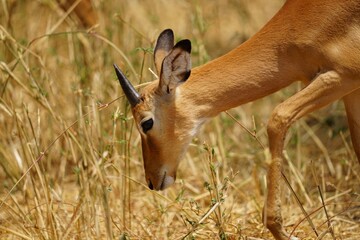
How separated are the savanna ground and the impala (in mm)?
173

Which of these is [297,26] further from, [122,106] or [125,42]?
[125,42]

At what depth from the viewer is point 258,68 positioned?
15.9ft

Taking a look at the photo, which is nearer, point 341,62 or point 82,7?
point 341,62

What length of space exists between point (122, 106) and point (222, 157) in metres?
0.82

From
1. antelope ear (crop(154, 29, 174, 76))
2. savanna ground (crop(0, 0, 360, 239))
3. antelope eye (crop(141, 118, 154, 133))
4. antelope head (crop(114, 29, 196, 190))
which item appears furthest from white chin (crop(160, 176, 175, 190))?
antelope ear (crop(154, 29, 174, 76))

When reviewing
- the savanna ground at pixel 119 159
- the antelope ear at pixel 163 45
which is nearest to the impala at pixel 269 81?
the antelope ear at pixel 163 45

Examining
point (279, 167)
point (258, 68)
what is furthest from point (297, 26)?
point (279, 167)

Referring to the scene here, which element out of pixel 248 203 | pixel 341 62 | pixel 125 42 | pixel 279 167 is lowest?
pixel 248 203

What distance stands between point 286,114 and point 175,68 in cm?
67

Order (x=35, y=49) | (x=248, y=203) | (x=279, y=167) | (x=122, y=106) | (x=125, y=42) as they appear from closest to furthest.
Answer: (x=279, y=167) < (x=248, y=203) < (x=122, y=106) < (x=35, y=49) < (x=125, y=42)

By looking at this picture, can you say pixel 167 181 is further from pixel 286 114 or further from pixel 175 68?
pixel 286 114

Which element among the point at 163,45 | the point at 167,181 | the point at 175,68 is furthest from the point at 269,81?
the point at 167,181

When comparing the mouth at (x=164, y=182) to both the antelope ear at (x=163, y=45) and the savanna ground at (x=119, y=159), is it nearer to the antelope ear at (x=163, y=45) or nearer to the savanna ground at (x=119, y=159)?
the savanna ground at (x=119, y=159)

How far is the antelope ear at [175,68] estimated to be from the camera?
467 centimetres
